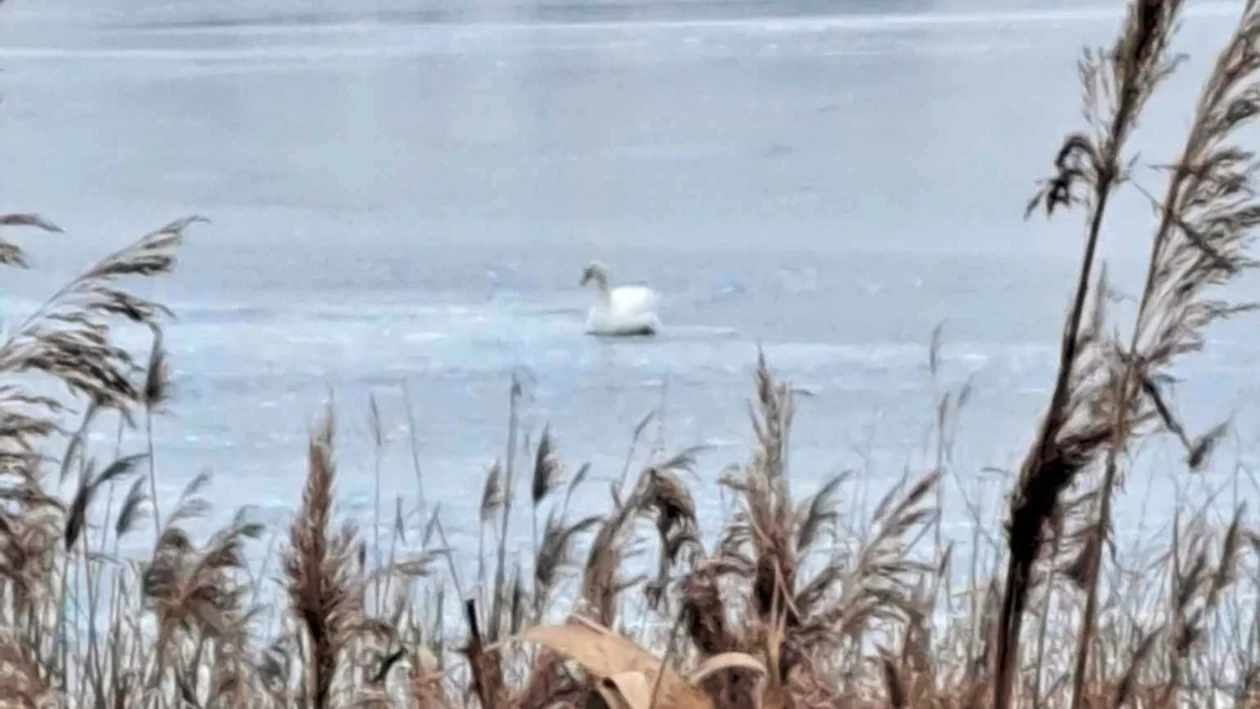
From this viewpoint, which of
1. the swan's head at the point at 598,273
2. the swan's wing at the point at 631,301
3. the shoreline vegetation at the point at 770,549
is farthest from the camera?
the swan's head at the point at 598,273

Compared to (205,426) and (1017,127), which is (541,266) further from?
(1017,127)

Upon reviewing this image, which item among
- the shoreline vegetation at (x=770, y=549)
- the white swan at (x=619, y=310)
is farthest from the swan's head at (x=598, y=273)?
the shoreline vegetation at (x=770, y=549)

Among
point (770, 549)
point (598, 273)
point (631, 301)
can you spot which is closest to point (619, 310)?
point (631, 301)

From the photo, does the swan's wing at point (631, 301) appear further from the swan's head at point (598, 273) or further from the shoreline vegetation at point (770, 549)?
the shoreline vegetation at point (770, 549)

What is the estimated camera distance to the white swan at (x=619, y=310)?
6.12 meters

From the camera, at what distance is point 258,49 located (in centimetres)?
1891

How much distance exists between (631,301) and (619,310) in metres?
0.06

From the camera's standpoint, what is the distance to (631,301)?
6141 mm

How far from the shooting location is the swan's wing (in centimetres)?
610

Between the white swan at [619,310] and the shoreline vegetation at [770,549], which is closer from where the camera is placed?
the shoreline vegetation at [770,549]

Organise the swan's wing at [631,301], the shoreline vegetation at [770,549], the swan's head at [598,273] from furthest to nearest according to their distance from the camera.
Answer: the swan's head at [598,273], the swan's wing at [631,301], the shoreline vegetation at [770,549]

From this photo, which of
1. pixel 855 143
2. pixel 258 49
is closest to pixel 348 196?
pixel 855 143

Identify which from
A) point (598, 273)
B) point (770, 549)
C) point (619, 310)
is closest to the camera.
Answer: point (770, 549)

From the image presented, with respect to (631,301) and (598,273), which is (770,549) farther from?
(598,273)
